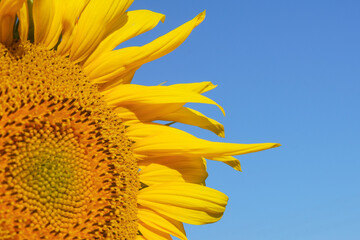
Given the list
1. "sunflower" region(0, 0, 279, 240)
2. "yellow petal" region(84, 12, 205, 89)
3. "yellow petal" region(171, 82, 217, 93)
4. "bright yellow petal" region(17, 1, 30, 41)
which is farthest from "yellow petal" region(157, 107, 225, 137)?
"bright yellow petal" region(17, 1, 30, 41)

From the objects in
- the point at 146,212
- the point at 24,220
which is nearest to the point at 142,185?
the point at 146,212

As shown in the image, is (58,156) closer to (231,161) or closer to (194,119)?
(194,119)

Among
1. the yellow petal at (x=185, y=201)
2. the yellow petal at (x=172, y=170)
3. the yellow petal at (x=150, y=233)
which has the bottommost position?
the yellow petal at (x=150, y=233)

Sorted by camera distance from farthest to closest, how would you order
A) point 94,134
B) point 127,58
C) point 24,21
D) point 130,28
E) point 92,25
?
point 130,28 < point 127,58 < point 92,25 < point 94,134 < point 24,21

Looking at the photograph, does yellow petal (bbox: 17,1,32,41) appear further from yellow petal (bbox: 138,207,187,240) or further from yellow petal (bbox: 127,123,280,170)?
yellow petal (bbox: 138,207,187,240)

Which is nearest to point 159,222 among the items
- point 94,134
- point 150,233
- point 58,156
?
point 150,233

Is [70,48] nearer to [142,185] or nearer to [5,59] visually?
[5,59]

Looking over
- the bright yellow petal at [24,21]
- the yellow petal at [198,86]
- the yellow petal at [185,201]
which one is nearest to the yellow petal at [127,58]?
the yellow petal at [198,86]

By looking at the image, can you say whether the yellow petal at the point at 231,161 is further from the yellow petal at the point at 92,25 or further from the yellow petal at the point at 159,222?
the yellow petal at the point at 92,25
